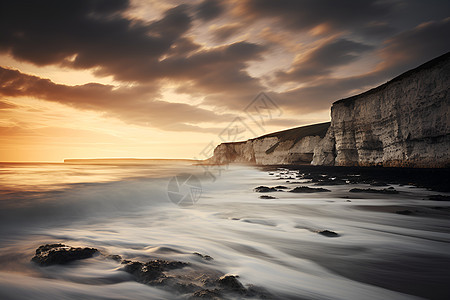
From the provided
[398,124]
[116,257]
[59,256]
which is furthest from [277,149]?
[59,256]

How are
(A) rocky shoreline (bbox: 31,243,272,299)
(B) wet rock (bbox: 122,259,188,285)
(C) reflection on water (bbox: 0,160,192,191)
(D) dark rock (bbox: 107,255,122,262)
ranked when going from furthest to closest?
(C) reflection on water (bbox: 0,160,192,191) < (D) dark rock (bbox: 107,255,122,262) < (B) wet rock (bbox: 122,259,188,285) < (A) rocky shoreline (bbox: 31,243,272,299)

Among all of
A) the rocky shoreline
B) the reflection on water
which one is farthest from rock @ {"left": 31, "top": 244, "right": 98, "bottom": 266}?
the reflection on water

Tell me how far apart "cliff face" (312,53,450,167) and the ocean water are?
13215 millimetres

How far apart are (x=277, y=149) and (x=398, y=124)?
33.4 m

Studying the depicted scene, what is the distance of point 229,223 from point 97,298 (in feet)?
11.9

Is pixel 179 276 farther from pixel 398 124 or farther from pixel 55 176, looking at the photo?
pixel 398 124

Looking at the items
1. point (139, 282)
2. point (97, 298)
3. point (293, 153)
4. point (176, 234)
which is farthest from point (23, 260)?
point (293, 153)

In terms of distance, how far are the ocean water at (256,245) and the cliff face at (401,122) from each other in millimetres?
13215

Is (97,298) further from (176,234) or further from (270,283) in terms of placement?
(176,234)

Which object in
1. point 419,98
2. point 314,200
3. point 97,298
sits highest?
point 419,98

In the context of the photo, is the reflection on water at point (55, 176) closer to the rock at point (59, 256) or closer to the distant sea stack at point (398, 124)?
the rock at point (59, 256)

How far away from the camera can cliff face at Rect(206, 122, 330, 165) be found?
149 feet

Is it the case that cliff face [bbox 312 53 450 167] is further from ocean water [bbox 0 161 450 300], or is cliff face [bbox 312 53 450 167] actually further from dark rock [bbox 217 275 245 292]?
dark rock [bbox 217 275 245 292]

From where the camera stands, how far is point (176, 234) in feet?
14.5
